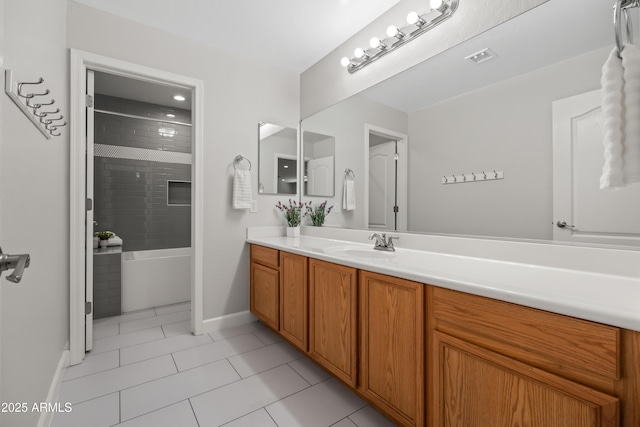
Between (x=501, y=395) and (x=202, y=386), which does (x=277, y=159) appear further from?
(x=501, y=395)

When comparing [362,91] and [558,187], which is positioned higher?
[362,91]

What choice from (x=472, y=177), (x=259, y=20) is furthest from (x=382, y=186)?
(x=259, y=20)

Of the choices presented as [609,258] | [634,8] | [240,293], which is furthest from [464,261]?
[240,293]

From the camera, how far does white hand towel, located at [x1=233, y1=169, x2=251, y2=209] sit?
2436mm

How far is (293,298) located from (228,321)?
3.07 ft

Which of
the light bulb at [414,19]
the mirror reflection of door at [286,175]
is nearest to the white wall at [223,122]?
the mirror reflection of door at [286,175]

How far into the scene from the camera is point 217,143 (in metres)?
2.41

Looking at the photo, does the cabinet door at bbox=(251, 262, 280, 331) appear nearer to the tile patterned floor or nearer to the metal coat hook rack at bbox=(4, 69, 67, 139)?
the tile patterned floor

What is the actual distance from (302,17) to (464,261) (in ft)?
6.35

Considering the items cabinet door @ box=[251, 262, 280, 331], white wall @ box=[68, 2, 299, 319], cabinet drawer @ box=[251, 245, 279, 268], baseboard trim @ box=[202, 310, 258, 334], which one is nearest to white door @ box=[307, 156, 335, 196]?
white wall @ box=[68, 2, 299, 319]

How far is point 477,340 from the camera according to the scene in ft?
3.04

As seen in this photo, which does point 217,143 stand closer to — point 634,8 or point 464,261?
point 464,261

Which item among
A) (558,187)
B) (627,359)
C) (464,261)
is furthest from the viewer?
(464,261)

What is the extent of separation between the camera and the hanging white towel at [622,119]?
0.86m
